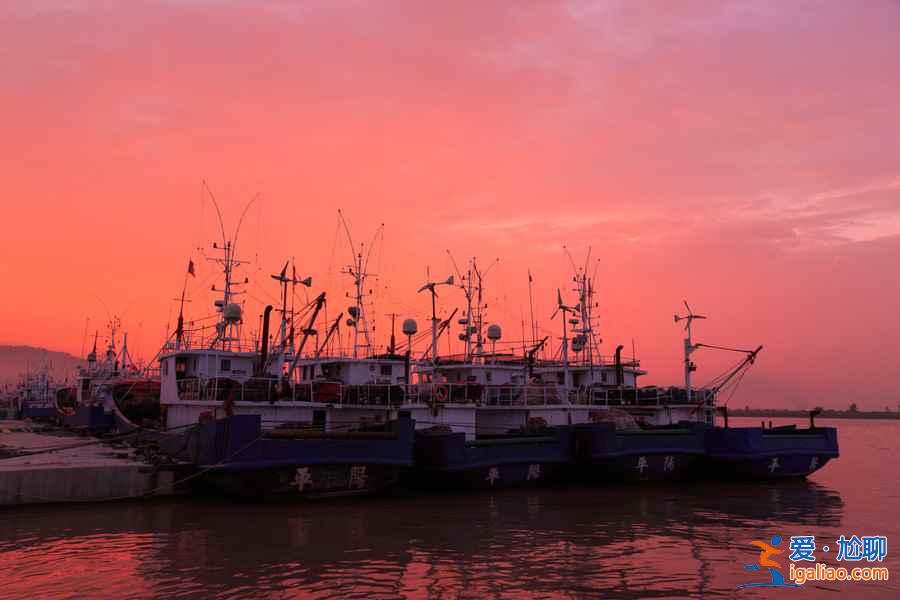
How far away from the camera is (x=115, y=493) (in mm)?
21703

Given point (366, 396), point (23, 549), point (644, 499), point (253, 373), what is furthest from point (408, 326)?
point (23, 549)

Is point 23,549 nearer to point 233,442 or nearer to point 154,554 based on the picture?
point 154,554

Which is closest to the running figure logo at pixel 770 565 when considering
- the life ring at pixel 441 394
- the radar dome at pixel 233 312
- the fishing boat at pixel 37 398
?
the life ring at pixel 441 394

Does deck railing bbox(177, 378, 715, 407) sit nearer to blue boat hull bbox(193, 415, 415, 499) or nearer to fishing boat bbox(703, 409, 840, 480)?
blue boat hull bbox(193, 415, 415, 499)

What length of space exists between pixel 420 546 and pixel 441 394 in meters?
14.8

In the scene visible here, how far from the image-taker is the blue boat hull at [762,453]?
30.3 m

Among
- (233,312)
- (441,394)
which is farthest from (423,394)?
(233,312)

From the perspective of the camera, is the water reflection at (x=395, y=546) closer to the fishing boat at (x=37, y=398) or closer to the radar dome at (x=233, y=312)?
the radar dome at (x=233, y=312)

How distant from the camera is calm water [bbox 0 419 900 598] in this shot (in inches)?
525

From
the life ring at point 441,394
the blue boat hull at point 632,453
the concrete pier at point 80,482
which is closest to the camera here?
the concrete pier at point 80,482

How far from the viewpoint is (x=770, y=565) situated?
1563 cm

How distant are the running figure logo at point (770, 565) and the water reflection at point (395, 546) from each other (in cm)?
46

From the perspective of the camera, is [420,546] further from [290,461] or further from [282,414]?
[282,414]

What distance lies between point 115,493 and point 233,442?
13.9 feet
